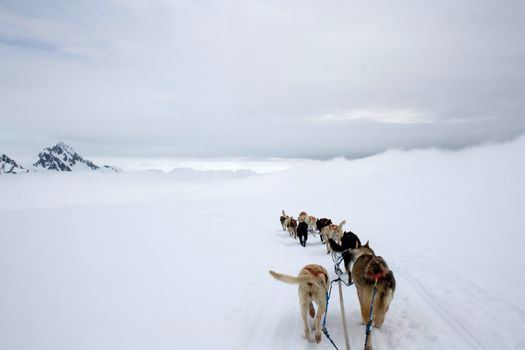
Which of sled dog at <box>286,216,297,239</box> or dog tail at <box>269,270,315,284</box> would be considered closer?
dog tail at <box>269,270,315,284</box>

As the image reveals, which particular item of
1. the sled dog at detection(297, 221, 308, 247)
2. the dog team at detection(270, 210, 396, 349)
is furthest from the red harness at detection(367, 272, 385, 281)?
the sled dog at detection(297, 221, 308, 247)

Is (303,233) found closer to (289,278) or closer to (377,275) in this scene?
(289,278)

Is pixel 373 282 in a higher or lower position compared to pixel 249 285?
higher

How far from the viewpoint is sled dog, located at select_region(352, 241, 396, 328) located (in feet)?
16.3

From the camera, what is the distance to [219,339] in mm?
6031

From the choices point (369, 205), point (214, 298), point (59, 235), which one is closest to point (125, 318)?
point (214, 298)

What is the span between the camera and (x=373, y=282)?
5070mm

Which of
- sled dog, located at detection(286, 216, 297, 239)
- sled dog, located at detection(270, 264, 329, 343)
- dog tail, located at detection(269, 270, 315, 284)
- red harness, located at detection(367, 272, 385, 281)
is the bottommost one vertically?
sled dog, located at detection(286, 216, 297, 239)

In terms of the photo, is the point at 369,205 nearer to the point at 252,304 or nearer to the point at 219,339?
the point at 252,304

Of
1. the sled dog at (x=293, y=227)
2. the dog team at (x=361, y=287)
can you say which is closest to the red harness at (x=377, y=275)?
the dog team at (x=361, y=287)

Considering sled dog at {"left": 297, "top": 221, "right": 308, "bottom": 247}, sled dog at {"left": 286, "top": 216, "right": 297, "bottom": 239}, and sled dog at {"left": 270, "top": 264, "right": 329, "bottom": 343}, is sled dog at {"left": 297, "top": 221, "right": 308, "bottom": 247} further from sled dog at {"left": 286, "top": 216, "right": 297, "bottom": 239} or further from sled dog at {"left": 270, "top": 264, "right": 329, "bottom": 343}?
sled dog at {"left": 270, "top": 264, "right": 329, "bottom": 343}

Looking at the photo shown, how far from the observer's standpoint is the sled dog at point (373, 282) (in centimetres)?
497

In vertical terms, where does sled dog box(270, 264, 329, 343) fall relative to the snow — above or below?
above

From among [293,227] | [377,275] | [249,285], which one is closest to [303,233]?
[293,227]
